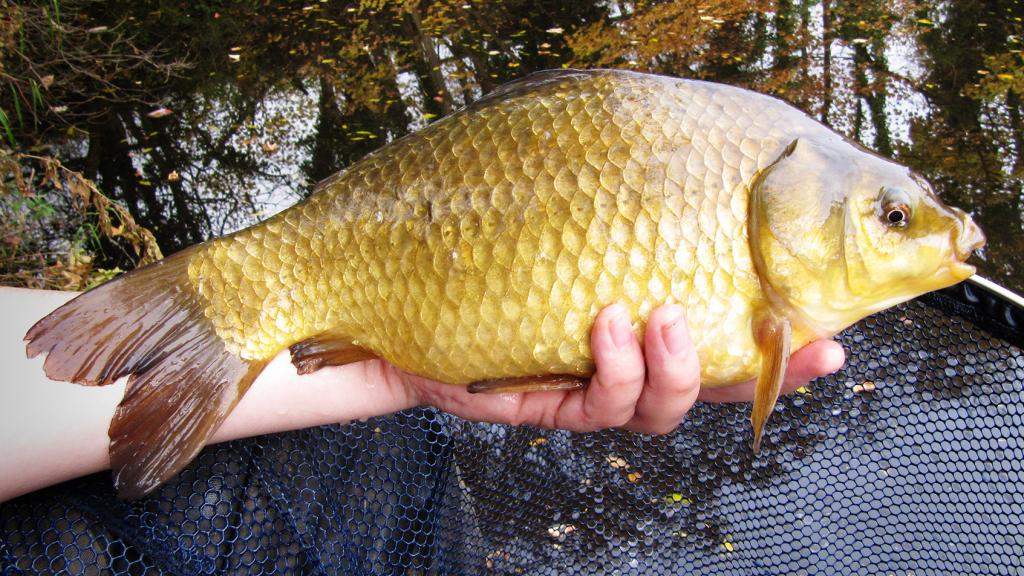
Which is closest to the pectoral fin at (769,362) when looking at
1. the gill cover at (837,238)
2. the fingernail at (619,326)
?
the gill cover at (837,238)

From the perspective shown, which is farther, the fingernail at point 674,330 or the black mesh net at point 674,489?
the black mesh net at point 674,489

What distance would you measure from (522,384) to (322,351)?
412 mm

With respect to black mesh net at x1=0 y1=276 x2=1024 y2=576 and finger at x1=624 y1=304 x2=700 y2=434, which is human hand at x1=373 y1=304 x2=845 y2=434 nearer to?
finger at x1=624 y1=304 x2=700 y2=434

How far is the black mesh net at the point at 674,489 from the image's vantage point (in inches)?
59.8

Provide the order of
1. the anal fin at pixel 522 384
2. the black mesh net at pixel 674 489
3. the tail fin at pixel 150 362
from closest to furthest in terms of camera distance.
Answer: the tail fin at pixel 150 362
the anal fin at pixel 522 384
the black mesh net at pixel 674 489

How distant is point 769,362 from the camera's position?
128 cm

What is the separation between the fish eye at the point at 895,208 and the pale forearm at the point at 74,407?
1136 mm

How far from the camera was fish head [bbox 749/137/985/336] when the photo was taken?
1250 millimetres

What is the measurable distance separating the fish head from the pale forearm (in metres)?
0.96

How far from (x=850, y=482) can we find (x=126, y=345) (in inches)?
72.8

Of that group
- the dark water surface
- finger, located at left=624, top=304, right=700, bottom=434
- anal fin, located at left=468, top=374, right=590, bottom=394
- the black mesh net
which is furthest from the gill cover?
the dark water surface

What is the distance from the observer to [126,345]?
1303mm

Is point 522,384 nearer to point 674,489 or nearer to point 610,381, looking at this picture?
point 610,381

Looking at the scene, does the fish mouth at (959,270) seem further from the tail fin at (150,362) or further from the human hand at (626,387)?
the tail fin at (150,362)
